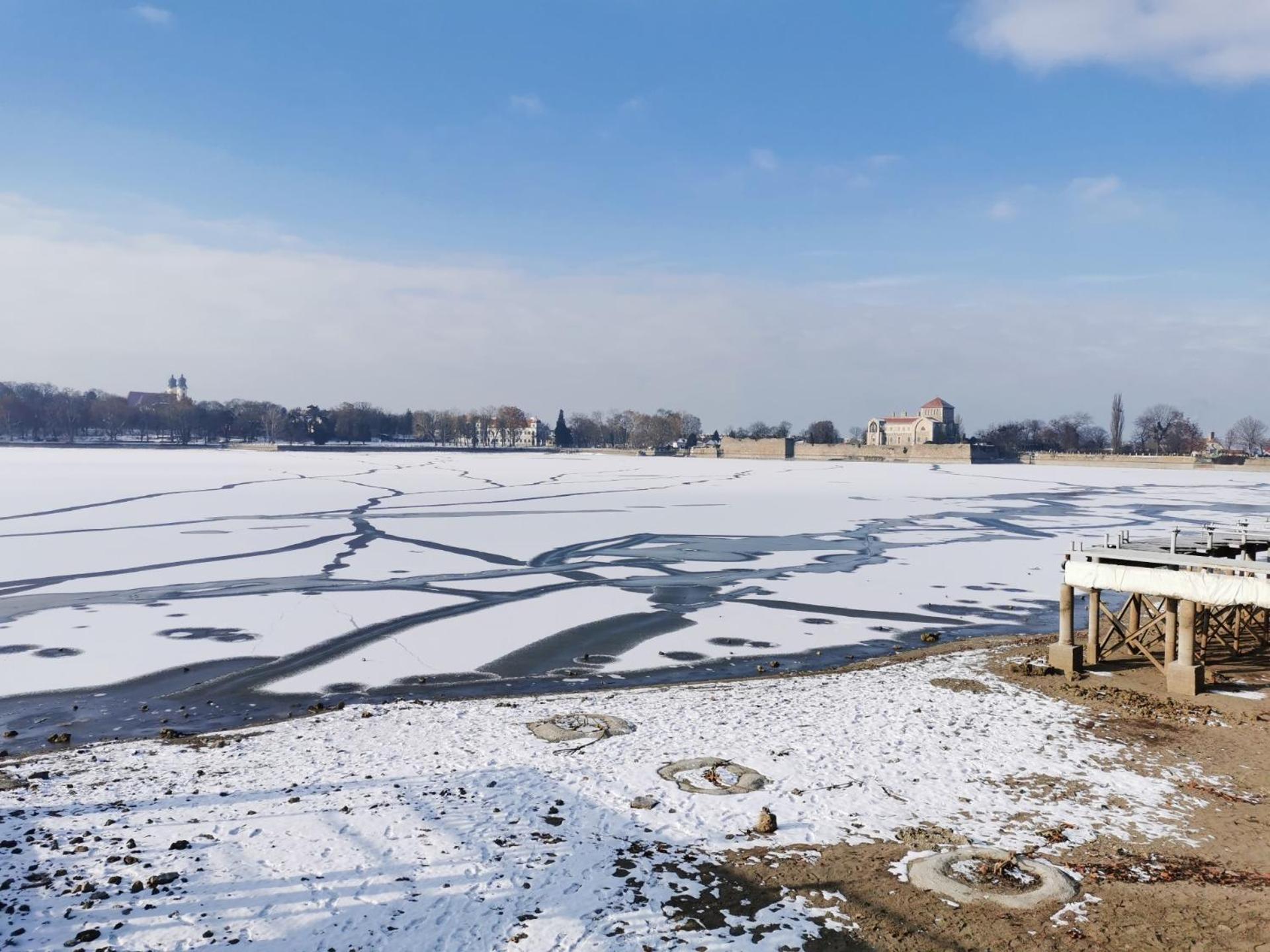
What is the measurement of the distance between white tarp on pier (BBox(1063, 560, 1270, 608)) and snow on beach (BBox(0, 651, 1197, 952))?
251 centimetres

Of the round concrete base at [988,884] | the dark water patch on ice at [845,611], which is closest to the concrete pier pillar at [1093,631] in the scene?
the dark water patch on ice at [845,611]

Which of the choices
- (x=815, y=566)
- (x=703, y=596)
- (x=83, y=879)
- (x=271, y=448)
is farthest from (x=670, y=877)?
(x=271, y=448)

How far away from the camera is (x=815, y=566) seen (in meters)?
25.9

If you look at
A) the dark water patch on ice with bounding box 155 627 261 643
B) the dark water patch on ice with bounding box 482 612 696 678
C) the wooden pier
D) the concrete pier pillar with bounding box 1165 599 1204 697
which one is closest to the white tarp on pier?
the wooden pier

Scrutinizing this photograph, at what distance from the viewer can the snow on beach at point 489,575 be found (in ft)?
52.0

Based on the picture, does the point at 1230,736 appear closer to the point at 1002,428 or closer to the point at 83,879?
the point at 83,879

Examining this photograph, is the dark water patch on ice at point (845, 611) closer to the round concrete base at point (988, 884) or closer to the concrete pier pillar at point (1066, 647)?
the concrete pier pillar at point (1066, 647)

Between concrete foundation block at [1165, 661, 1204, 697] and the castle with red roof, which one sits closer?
concrete foundation block at [1165, 661, 1204, 697]

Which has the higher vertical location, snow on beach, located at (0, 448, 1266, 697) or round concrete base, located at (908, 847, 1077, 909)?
snow on beach, located at (0, 448, 1266, 697)

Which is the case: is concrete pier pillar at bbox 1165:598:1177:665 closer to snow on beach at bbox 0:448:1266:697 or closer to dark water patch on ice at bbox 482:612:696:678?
snow on beach at bbox 0:448:1266:697

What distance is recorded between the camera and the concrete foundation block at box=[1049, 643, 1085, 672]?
1449 centimetres

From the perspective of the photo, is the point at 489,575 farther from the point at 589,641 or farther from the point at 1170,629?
the point at 1170,629

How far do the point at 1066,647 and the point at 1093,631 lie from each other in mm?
841

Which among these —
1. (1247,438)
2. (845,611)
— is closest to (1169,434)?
(1247,438)
